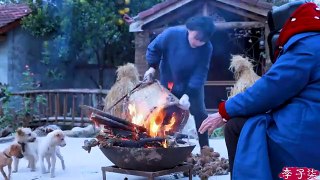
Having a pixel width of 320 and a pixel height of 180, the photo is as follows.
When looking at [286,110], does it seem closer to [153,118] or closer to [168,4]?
[153,118]

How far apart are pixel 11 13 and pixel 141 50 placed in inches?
228

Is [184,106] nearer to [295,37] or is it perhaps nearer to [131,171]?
[131,171]

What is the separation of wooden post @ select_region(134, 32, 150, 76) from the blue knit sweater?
4.80 metres

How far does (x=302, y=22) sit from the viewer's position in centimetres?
227

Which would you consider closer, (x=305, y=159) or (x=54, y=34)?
(x=305, y=159)

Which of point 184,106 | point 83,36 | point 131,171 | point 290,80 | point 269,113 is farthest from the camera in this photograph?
point 83,36

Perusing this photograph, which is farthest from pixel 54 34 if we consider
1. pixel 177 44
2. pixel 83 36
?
pixel 177 44

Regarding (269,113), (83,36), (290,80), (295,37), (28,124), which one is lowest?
(28,124)

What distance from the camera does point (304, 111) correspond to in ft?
7.30

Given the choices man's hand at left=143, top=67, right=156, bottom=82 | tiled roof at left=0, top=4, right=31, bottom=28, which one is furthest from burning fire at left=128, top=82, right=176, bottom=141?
tiled roof at left=0, top=4, right=31, bottom=28

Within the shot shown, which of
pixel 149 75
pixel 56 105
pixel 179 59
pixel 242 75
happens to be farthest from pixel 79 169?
pixel 56 105

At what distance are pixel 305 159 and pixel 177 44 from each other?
8.41 ft

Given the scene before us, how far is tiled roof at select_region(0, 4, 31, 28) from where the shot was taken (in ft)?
42.2

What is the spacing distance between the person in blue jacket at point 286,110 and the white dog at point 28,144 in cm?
296
